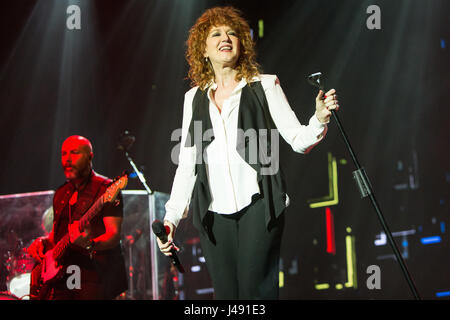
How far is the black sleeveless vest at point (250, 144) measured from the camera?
2.17 m

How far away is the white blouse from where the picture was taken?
2207mm

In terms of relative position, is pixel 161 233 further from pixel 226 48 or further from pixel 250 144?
pixel 226 48

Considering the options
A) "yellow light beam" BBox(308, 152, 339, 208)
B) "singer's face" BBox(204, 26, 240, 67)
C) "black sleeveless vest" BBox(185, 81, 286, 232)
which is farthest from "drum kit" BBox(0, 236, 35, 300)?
"yellow light beam" BBox(308, 152, 339, 208)

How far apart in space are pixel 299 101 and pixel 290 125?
4209mm

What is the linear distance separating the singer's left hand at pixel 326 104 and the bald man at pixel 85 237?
2313mm

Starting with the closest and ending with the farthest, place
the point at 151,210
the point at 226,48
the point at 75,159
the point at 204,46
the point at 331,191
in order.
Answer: the point at 226,48
the point at 204,46
the point at 75,159
the point at 151,210
the point at 331,191

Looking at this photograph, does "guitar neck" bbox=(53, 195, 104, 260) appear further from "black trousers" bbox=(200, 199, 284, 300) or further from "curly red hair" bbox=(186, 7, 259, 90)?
"black trousers" bbox=(200, 199, 284, 300)

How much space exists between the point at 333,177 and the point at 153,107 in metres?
2.61

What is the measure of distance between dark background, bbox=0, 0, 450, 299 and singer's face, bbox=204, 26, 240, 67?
3.66 m

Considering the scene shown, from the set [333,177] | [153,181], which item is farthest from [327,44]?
[153,181]

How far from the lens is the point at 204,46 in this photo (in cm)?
258

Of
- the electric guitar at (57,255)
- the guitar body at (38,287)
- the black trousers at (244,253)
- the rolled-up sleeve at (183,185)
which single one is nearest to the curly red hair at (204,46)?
the rolled-up sleeve at (183,185)

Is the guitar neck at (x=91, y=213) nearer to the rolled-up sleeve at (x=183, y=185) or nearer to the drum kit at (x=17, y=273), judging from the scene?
the drum kit at (x=17, y=273)

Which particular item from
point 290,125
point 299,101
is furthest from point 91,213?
point 299,101
